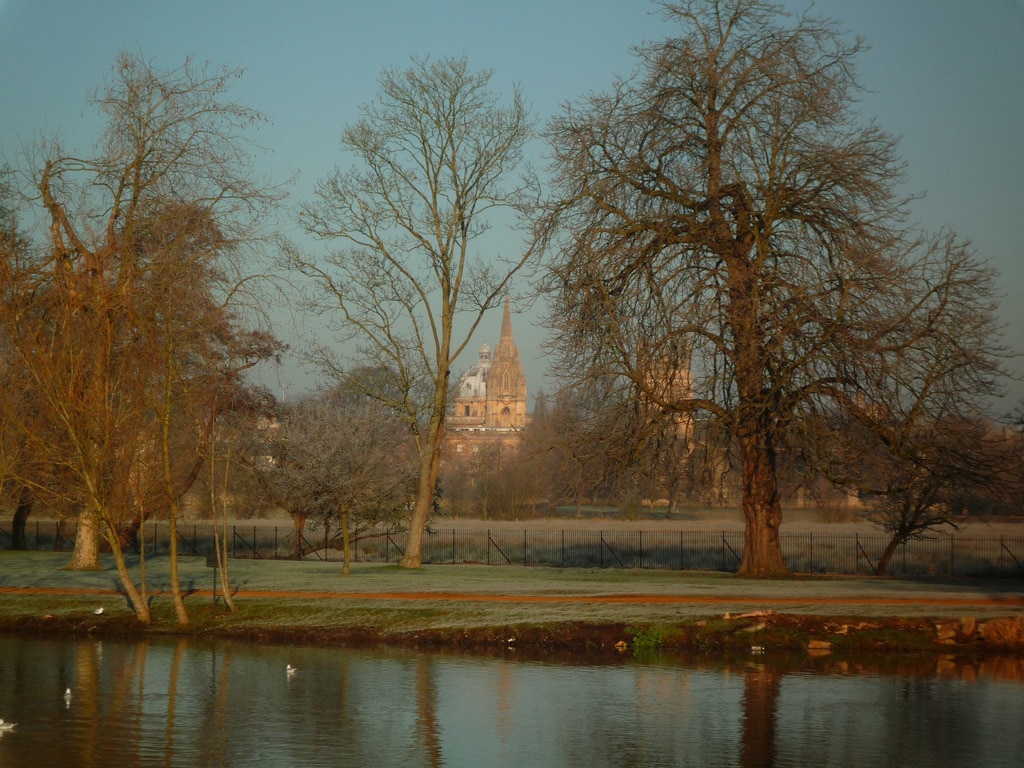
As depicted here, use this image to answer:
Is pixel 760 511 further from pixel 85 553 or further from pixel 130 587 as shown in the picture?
pixel 85 553

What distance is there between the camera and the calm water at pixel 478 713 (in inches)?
427

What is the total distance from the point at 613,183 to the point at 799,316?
17.9ft

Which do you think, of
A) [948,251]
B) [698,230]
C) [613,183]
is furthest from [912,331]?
[613,183]


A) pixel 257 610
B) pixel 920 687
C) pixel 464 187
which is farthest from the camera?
pixel 464 187

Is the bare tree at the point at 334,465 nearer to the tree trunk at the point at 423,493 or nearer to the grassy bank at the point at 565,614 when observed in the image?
the tree trunk at the point at 423,493

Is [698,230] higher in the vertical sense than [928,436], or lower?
higher

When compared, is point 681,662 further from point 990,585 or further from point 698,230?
point 990,585

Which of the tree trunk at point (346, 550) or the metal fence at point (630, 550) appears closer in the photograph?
the tree trunk at point (346, 550)

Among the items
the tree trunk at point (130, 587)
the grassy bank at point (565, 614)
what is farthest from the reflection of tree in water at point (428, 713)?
the tree trunk at point (130, 587)

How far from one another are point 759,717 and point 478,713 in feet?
10.8

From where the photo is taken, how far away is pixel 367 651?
18.1 m

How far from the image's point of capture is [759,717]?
41.9ft

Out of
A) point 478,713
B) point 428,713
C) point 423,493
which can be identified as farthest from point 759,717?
point 423,493

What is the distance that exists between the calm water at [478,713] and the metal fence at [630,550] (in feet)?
66.2
